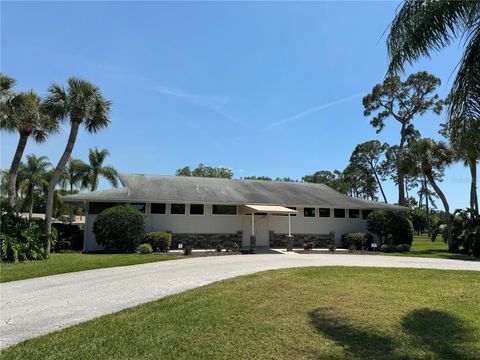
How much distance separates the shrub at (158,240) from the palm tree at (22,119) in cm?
616

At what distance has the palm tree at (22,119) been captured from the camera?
1717 centimetres

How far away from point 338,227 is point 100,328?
2117 centimetres

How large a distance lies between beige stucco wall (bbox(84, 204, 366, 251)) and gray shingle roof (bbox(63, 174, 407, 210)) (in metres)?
0.80

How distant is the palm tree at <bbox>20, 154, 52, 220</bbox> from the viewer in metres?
40.3

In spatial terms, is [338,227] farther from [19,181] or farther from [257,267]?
[19,181]

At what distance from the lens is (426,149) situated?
2553cm

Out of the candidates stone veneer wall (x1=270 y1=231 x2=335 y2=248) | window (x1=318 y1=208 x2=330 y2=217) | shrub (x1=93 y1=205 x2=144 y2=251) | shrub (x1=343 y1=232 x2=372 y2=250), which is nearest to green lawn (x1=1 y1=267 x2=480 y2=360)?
shrub (x1=93 y1=205 x2=144 y2=251)

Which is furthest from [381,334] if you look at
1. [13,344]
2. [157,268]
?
[157,268]

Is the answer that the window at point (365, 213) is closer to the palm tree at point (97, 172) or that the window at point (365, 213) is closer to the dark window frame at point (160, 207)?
the dark window frame at point (160, 207)

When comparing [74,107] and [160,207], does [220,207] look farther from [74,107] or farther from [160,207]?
[74,107]

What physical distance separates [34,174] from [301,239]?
28449 mm

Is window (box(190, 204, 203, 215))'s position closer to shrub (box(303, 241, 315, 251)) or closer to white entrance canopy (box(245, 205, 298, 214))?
white entrance canopy (box(245, 205, 298, 214))

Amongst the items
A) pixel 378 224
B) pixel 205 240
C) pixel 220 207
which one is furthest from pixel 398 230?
pixel 205 240

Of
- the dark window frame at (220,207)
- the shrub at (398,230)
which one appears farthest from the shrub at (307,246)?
the shrub at (398,230)
